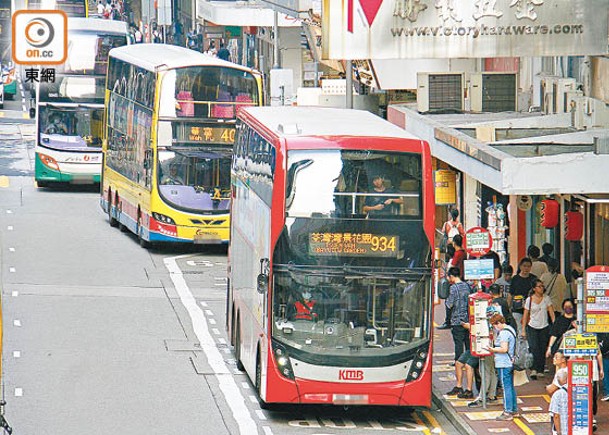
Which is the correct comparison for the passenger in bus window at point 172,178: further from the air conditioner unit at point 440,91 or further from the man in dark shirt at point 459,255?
the man in dark shirt at point 459,255

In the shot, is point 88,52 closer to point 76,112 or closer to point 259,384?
point 76,112

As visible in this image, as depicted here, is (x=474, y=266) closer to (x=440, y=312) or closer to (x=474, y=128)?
(x=474, y=128)

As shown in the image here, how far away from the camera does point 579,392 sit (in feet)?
62.2

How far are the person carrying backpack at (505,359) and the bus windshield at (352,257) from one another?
42.3 inches

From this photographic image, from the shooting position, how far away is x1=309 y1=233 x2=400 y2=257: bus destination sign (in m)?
20.6

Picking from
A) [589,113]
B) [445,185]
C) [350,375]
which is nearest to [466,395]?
[350,375]

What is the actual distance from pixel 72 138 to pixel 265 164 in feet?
81.2

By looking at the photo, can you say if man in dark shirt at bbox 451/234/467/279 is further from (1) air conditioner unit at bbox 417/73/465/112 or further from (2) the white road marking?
(1) air conditioner unit at bbox 417/73/465/112

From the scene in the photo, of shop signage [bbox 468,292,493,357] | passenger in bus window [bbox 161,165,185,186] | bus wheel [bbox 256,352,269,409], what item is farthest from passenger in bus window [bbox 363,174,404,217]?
passenger in bus window [bbox 161,165,185,186]

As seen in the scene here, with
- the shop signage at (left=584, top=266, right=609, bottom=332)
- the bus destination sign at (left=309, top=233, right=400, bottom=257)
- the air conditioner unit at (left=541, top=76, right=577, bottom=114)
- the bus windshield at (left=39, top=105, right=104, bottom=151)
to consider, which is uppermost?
the air conditioner unit at (left=541, top=76, right=577, bottom=114)

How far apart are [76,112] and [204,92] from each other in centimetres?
1069

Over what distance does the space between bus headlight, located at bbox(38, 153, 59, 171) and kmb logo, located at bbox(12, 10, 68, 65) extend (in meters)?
30.3

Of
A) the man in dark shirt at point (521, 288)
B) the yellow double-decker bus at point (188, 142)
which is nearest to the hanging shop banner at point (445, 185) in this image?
the yellow double-decker bus at point (188, 142)

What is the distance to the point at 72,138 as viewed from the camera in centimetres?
4588
